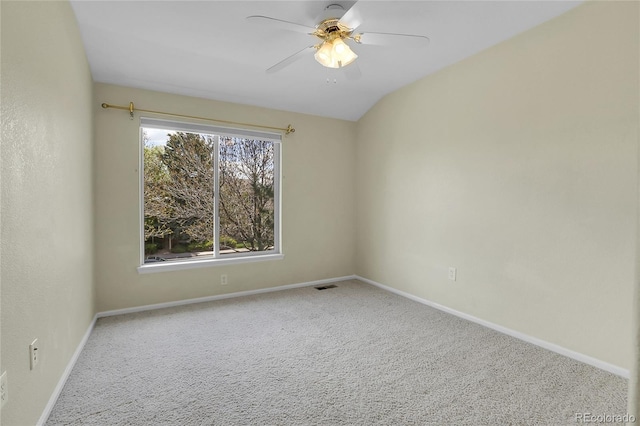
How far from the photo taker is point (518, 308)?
2.71 metres

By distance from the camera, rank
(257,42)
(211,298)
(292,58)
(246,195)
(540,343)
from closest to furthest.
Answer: (292,58)
(540,343)
(257,42)
(211,298)
(246,195)

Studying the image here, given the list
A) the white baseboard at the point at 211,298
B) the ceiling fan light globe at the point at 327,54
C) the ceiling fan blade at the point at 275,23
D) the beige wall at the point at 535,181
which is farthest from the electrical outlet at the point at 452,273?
the ceiling fan blade at the point at 275,23

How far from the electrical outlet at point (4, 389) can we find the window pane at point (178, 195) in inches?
88.9

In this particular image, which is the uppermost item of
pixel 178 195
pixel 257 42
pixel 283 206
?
pixel 257 42

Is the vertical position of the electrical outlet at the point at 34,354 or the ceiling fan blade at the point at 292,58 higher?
the ceiling fan blade at the point at 292,58

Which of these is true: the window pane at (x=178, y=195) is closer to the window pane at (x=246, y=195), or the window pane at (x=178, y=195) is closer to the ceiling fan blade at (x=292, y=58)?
the window pane at (x=246, y=195)

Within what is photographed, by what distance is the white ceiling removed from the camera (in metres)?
2.27

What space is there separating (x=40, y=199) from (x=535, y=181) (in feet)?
10.6

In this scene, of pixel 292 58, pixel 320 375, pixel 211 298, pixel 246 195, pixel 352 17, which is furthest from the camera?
pixel 246 195

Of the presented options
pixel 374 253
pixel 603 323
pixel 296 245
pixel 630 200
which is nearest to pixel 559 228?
pixel 630 200

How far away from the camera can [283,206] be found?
4.07 meters

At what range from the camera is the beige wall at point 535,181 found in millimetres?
2160

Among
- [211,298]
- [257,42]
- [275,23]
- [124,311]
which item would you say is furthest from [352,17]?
[124,311]

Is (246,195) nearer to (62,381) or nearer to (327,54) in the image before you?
(327,54)
